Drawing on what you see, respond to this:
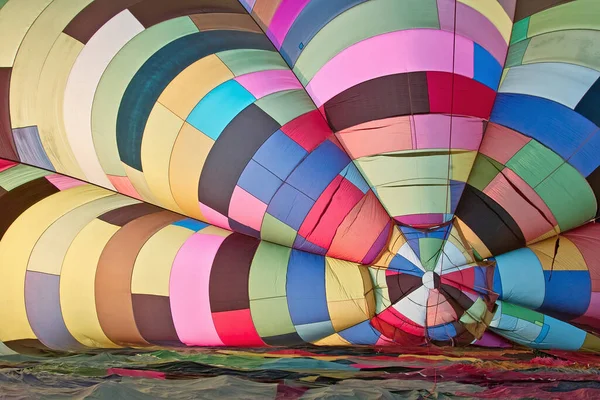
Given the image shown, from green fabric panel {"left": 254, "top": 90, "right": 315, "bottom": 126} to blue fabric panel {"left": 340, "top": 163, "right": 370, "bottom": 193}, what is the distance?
28cm

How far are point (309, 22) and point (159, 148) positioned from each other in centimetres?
86

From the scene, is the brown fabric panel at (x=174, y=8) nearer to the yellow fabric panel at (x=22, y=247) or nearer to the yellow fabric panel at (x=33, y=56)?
the yellow fabric panel at (x=33, y=56)

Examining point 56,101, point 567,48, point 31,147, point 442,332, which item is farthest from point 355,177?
point 31,147

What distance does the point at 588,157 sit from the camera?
8.84ft

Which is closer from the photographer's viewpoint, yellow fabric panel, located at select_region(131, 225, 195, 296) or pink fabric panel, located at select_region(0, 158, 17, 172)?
pink fabric panel, located at select_region(0, 158, 17, 172)

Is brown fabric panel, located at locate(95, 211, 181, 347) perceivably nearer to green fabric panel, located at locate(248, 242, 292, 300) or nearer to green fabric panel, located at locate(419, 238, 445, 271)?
green fabric panel, located at locate(248, 242, 292, 300)

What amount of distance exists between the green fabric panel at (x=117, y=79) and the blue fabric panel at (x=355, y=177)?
2.56 feet

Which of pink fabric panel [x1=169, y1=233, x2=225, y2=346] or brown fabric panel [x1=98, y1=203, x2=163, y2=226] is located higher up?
brown fabric panel [x1=98, y1=203, x2=163, y2=226]

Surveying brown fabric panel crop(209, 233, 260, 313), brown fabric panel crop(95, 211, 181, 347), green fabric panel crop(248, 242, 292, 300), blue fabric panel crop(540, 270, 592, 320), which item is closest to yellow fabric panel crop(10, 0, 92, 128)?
brown fabric panel crop(95, 211, 181, 347)

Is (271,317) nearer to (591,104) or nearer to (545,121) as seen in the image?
(545,121)

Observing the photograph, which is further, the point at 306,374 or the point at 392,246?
the point at 392,246

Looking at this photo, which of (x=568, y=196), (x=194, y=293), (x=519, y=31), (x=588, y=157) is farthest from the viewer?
(x=194, y=293)

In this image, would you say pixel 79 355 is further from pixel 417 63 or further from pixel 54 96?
pixel 417 63

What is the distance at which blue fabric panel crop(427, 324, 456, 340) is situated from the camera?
290 cm
